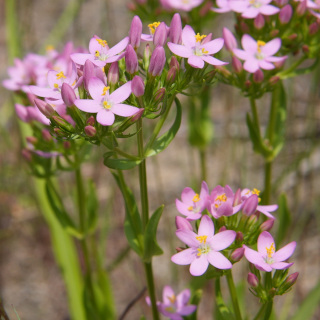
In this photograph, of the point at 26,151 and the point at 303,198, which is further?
the point at 303,198

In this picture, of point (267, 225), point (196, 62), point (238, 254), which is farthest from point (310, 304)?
point (196, 62)

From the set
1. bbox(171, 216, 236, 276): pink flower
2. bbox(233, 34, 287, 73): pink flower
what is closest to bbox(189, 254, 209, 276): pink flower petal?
bbox(171, 216, 236, 276): pink flower

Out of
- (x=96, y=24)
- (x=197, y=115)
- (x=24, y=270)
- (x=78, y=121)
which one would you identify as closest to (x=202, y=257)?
(x=78, y=121)

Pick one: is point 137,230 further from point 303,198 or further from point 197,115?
point 303,198

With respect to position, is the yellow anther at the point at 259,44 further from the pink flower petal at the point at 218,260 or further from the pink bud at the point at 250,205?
the pink flower petal at the point at 218,260

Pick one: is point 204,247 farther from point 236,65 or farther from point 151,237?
point 236,65

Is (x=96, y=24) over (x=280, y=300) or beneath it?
over
